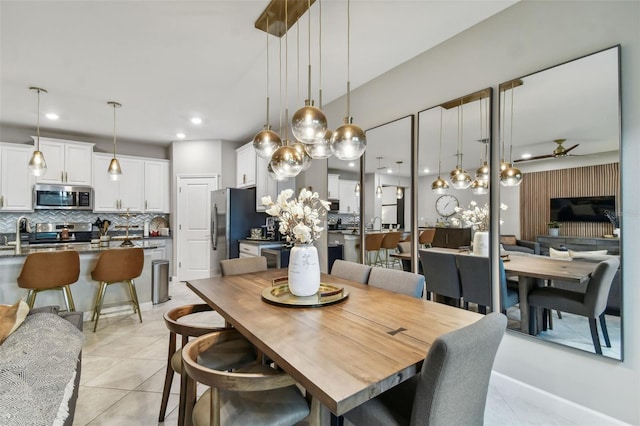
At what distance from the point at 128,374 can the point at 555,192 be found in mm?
3563

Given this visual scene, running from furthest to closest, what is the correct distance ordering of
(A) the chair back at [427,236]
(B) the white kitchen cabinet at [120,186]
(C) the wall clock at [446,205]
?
1. (B) the white kitchen cabinet at [120,186]
2. (A) the chair back at [427,236]
3. (C) the wall clock at [446,205]

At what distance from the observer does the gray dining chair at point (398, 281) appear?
1.90 metres

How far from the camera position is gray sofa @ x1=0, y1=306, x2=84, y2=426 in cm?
92

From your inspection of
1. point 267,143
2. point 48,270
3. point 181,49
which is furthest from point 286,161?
point 48,270

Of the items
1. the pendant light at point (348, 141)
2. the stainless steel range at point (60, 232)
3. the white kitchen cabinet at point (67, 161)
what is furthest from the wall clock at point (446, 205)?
the stainless steel range at point (60, 232)

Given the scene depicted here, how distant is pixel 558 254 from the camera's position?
2029 mm

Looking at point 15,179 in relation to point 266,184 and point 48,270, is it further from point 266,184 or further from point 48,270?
point 266,184

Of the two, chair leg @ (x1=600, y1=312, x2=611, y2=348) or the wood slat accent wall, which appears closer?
chair leg @ (x1=600, y1=312, x2=611, y2=348)

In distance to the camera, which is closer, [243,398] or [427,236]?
[243,398]

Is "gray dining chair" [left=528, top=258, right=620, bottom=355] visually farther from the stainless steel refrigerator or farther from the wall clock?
the stainless steel refrigerator

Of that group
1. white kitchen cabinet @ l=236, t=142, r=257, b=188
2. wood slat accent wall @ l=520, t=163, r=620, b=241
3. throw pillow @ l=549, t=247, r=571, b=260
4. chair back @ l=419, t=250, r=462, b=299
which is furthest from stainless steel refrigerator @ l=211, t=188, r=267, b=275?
throw pillow @ l=549, t=247, r=571, b=260

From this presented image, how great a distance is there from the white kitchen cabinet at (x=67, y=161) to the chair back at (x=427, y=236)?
18.6 feet

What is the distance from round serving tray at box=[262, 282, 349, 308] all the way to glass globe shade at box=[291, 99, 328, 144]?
94 centimetres

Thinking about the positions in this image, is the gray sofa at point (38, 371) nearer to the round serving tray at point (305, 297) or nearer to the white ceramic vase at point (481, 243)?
the round serving tray at point (305, 297)
